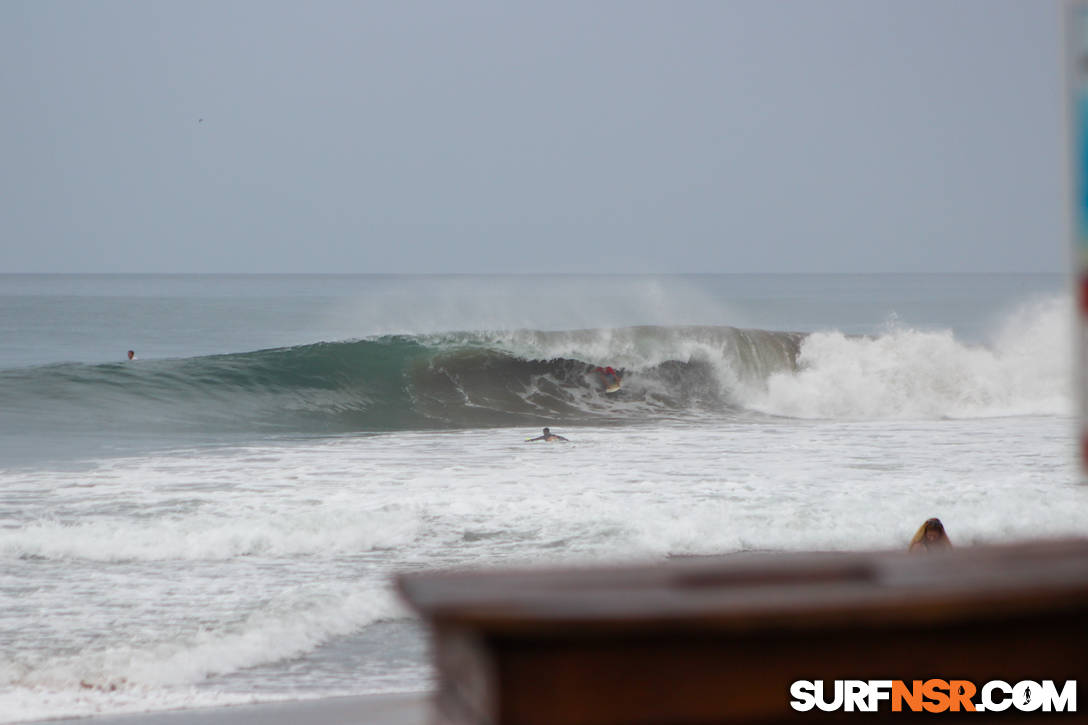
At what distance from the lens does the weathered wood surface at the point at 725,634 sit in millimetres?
1288

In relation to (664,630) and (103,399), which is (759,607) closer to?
(664,630)

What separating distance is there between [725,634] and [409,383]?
21.0 m

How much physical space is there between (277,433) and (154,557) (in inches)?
361

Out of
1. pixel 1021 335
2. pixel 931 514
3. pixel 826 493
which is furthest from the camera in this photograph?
pixel 1021 335

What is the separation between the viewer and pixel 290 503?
10.3m

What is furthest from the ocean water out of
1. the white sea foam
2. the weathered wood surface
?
the weathered wood surface

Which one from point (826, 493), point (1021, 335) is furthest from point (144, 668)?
point (1021, 335)

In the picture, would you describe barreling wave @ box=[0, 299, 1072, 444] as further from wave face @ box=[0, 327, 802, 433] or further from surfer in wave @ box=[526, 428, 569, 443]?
surfer in wave @ box=[526, 428, 569, 443]

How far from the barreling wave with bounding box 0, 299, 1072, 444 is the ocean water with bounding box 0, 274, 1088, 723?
78 mm

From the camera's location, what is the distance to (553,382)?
73.3 ft

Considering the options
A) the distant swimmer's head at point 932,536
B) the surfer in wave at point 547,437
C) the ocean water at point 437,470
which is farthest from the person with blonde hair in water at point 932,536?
the surfer in wave at point 547,437

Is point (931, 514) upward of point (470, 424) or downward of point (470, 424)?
downward

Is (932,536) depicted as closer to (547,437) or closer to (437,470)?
(437,470)

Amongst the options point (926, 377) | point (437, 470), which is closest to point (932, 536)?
point (437, 470)
